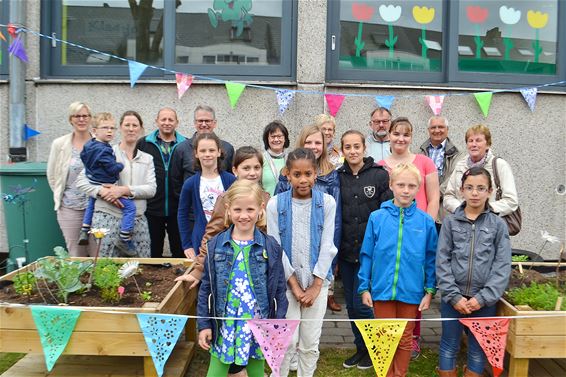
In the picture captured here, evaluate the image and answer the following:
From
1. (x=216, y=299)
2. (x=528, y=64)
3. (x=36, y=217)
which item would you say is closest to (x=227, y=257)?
(x=216, y=299)

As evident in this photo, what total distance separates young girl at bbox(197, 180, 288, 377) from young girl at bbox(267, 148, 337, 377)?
406mm

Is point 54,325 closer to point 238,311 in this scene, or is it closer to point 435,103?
point 238,311

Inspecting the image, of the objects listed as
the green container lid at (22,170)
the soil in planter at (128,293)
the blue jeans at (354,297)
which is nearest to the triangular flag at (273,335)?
the soil in planter at (128,293)

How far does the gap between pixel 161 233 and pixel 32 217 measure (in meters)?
1.32

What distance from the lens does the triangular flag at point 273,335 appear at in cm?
350

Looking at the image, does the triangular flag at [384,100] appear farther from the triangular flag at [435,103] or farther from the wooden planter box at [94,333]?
the wooden planter box at [94,333]

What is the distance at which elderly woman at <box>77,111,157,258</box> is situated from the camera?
16.7 feet

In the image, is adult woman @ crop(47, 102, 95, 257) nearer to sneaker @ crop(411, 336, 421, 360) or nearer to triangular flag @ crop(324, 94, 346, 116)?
triangular flag @ crop(324, 94, 346, 116)

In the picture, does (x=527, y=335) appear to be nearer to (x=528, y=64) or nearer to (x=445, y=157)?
(x=445, y=157)

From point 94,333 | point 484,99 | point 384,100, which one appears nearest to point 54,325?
point 94,333

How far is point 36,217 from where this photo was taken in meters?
5.94

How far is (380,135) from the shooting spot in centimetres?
591

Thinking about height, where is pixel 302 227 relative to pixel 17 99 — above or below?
below

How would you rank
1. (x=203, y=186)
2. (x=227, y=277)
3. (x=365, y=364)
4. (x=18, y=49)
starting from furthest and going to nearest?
1. (x=18, y=49)
2. (x=203, y=186)
3. (x=365, y=364)
4. (x=227, y=277)
